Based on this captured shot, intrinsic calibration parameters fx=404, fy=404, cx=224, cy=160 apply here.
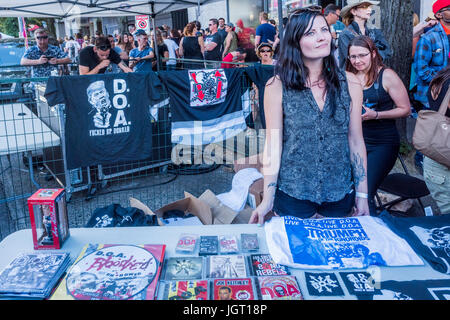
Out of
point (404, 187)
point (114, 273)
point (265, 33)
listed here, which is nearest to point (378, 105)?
point (404, 187)

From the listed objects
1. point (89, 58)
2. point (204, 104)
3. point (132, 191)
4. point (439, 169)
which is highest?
point (89, 58)

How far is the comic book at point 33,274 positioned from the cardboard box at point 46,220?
7 cm

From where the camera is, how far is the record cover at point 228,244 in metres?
1.65

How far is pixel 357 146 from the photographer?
2.32 metres

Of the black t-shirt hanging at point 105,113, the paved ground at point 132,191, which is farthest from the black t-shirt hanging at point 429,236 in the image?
the black t-shirt hanging at point 105,113

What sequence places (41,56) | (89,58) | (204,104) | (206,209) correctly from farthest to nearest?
1. (41,56)
2. (89,58)
3. (204,104)
4. (206,209)

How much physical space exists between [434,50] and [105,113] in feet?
14.1

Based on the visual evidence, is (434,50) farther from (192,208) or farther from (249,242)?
(249,242)

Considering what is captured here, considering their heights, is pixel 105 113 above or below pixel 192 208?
above

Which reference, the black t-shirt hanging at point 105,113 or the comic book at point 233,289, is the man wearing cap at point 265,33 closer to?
the black t-shirt hanging at point 105,113

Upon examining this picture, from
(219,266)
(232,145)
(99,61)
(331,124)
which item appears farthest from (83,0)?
(219,266)

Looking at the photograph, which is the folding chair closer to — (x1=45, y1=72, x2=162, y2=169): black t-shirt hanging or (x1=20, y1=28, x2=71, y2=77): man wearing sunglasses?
(x1=45, y1=72, x2=162, y2=169): black t-shirt hanging

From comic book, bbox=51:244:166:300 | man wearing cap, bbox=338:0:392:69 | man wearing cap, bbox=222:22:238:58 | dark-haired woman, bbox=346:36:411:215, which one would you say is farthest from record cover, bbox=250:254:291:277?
man wearing cap, bbox=222:22:238:58
